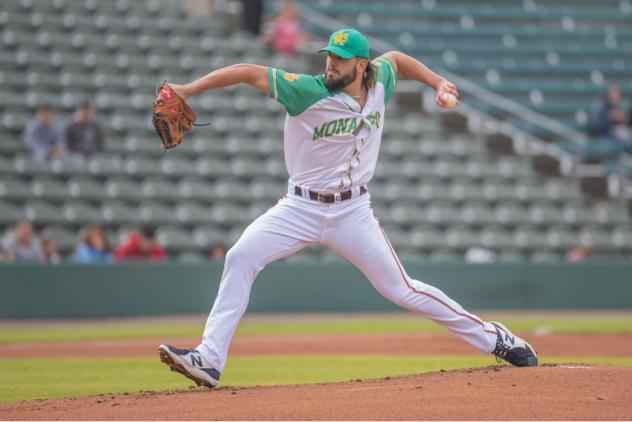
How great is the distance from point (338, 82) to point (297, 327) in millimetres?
8355

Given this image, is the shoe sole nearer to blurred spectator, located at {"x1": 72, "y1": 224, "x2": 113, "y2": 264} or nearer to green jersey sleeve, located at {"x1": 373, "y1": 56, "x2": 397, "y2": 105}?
green jersey sleeve, located at {"x1": 373, "y1": 56, "x2": 397, "y2": 105}

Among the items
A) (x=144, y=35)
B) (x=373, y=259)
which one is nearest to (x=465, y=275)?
(x=144, y=35)

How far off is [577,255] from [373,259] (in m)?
11.8

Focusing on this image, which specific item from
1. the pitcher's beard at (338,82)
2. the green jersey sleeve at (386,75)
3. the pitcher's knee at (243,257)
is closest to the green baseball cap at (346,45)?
the pitcher's beard at (338,82)

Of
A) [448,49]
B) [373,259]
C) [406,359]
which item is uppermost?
[448,49]

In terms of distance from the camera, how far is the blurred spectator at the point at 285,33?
19688 millimetres

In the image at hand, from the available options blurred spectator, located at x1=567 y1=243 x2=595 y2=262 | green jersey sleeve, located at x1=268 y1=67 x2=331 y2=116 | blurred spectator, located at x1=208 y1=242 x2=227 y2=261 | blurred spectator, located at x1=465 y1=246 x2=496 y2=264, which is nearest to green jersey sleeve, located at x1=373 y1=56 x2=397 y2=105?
green jersey sleeve, located at x1=268 y1=67 x2=331 y2=116

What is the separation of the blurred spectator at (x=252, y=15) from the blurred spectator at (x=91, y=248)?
277 inches

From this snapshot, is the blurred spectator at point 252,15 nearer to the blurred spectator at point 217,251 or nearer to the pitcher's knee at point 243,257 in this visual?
the blurred spectator at point 217,251

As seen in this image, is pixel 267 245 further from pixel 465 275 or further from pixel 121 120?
pixel 121 120

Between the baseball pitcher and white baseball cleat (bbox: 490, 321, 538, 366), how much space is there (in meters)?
0.34

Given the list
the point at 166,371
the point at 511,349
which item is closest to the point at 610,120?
the point at 166,371

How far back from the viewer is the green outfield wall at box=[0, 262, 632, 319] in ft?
47.4

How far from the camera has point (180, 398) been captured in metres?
5.99
